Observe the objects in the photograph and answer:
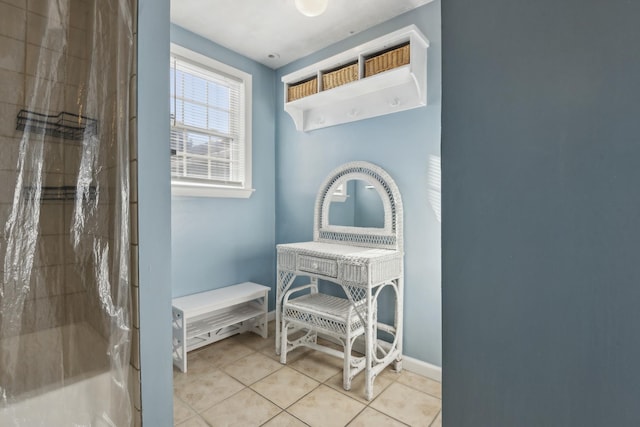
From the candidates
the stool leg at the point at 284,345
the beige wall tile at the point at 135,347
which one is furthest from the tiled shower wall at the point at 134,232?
the stool leg at the point at 284,345

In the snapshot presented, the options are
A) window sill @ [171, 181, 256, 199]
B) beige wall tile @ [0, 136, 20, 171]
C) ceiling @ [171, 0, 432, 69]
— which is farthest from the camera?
window sill @ [171, 181, 256, 199]

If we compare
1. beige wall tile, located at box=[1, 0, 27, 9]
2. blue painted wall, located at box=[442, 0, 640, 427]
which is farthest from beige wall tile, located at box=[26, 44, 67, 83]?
blue painted wall, located at box=[442, 0, 640, 427]

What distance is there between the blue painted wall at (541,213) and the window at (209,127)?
229cm

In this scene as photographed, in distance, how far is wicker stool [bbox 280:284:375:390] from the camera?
1.93 meters

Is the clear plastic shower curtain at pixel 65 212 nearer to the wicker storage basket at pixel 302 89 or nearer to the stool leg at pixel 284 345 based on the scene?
the stool leg at pixel 284 345

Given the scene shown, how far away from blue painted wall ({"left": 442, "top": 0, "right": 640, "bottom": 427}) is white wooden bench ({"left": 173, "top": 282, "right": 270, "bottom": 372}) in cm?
210

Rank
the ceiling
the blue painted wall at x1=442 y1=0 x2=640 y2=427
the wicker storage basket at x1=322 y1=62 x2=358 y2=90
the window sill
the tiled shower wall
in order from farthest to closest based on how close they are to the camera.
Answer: the window sill, the wicker storage basket at x1=322 y1=62 x2=358 y2=90, the ceiling, the tiled shower wall, the blue painted wall at x1=442 y1=0 x2=640 y2=427

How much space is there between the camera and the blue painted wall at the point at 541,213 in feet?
1.13

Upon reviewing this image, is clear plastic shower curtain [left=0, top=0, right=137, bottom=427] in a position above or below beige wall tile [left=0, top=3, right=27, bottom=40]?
below

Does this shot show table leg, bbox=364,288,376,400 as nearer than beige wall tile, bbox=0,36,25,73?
No

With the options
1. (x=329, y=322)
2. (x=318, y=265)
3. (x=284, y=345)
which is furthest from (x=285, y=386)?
(x=318, y=265)

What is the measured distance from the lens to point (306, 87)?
2.49m

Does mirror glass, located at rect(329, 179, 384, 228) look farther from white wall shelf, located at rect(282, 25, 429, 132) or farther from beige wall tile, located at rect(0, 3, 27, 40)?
beige wall tile, located at rect(0, 3, 27, 40)

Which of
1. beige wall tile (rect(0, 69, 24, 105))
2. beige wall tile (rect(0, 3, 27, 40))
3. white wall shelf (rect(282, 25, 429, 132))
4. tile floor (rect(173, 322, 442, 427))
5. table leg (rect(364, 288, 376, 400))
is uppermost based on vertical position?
white wall shelf (rect(282, 25, 429, 132))
